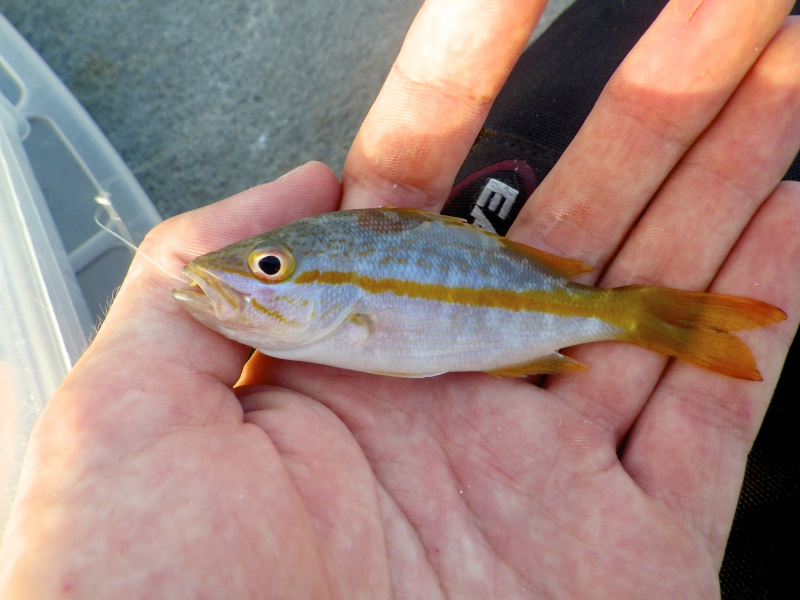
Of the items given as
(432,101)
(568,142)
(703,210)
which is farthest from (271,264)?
(568,142)

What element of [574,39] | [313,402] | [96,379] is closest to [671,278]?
[313,402]

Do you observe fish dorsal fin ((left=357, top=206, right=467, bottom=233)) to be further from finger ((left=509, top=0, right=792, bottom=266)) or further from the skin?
finger ((left=509, top=0, right=792, bottom=266))

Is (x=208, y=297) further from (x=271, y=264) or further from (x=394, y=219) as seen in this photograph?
(x=394, y=219)

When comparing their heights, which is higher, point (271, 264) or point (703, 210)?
point (703, 210)

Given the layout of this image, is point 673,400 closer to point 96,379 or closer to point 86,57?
point 96,379

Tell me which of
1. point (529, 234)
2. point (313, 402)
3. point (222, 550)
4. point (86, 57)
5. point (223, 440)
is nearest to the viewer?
point (222, 550)

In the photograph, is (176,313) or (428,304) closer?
(176,313)

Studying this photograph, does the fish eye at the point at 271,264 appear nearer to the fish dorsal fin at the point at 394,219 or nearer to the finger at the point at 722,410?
the fish dorsal fin at the point at 394,219
